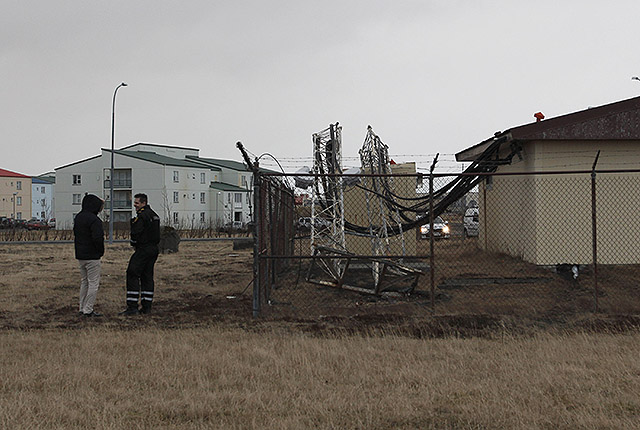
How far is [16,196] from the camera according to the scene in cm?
9250

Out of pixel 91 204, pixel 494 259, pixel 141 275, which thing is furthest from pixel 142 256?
pixel 494 259

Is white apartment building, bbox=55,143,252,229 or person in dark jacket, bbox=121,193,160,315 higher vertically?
white apartment building, bbox=55,143,252,229

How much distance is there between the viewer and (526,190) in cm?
1253

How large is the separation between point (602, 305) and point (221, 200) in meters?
60.0

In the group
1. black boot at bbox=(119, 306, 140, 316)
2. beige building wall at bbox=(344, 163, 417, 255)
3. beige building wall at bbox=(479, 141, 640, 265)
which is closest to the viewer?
black boot at bbox=(119, 306, 140, 316)

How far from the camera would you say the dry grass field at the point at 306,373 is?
4691 mm

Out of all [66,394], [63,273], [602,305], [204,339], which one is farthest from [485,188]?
[66,394]

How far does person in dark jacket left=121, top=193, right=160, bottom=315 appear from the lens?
9.36 meters

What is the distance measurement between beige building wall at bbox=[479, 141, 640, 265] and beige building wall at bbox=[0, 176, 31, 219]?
295 feet

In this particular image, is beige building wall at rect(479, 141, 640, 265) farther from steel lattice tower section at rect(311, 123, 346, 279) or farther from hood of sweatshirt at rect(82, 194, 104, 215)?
hood of sweatshirt at rect(82, 194, 104, 215)

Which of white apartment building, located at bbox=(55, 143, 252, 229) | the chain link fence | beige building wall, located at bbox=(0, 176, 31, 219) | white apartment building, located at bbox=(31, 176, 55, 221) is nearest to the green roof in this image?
white apartment building, located at bbox=(55, 143, 252, 229)

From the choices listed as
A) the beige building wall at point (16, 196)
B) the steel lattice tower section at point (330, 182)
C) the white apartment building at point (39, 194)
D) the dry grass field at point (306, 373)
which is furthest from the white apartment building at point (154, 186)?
the dry grass field at point (306, 373)

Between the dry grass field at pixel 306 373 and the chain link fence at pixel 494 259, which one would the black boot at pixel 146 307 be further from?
the chain link fence at pixel 494 259

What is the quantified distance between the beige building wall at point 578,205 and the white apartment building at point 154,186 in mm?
49764
